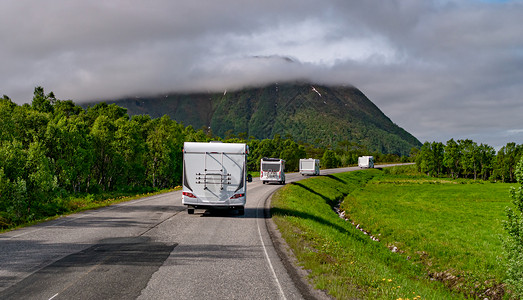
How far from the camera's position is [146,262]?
9.58 meters

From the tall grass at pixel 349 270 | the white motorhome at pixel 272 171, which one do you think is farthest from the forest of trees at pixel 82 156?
the white motorhome at pixel 272 171

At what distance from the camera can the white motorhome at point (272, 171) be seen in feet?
155

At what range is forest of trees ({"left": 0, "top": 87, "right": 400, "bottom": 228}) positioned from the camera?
21.5 meters

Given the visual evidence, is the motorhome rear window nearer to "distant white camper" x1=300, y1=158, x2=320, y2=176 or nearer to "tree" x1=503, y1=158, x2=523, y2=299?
"distant white camper" x1=300, y1=158, x2=320, y2=176

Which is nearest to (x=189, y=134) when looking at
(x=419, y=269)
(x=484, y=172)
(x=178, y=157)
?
(x=178, y=157)

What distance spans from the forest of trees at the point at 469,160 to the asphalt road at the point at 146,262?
96436 mm

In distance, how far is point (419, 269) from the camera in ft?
53.2

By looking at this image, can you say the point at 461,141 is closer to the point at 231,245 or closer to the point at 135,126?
the point at 135,126

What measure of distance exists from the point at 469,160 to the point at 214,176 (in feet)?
344

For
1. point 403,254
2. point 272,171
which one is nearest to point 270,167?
point 272,171

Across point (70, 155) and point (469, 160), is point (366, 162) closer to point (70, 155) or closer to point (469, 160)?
point (469, 160)

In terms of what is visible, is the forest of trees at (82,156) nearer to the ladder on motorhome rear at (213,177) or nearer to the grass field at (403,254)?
the ladder on motorhome rear at (213,177)

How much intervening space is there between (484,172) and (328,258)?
361 ft

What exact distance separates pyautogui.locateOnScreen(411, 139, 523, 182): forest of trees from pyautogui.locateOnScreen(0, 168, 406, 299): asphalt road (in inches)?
3797
